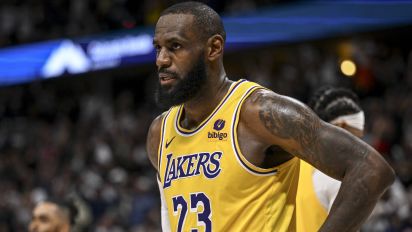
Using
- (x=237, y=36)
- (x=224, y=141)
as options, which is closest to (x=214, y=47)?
(x=224, y=141)

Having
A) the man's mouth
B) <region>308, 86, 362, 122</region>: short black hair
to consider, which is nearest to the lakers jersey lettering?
the man's mouth

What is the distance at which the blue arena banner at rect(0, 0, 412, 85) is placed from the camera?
1226cm

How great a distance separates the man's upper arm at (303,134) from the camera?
120 inches

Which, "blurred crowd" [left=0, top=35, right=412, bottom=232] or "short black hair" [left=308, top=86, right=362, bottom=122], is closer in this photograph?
"short black hair" [left=308, top=86, right=362, bottom=122]

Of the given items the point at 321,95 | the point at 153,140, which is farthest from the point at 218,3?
the point at 153,140

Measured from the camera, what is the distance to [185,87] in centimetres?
338

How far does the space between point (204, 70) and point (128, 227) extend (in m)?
8.25

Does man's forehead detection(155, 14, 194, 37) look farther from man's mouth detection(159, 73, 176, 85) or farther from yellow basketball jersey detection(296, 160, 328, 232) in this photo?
yellow basketball jersey detection(296, 160, 328, 232)

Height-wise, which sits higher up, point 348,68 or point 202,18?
point 202,18

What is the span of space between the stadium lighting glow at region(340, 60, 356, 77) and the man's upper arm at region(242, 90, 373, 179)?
8793 mm

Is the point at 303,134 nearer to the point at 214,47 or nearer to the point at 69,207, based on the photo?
the point at 214,47

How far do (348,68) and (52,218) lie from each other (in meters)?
7.25

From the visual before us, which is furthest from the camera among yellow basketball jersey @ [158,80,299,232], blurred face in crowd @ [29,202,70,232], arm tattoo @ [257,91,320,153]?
blurred face in crowd @ [29,202,70,232]

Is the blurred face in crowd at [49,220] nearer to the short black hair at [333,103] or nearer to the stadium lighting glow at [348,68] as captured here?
the short black hair at [333,103]
